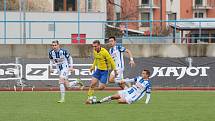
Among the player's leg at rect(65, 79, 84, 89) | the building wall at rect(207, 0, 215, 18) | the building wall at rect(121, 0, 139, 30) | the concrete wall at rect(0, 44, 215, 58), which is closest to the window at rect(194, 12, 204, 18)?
the building wall at rect(207, 0, 215, 18)

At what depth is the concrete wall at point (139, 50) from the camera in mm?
30484

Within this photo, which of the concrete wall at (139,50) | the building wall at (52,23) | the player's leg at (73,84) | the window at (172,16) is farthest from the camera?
the window at (172,16)

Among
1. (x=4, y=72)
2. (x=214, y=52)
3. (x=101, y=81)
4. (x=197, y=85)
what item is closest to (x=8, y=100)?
(x=101, y=81)

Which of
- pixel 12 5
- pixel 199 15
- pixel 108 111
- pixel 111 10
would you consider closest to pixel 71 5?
pixel 12 5

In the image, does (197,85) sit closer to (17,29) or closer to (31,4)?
(17,29)

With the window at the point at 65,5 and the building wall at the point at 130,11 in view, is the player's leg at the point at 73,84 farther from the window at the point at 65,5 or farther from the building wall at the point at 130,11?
the building wall at the point at 130,11

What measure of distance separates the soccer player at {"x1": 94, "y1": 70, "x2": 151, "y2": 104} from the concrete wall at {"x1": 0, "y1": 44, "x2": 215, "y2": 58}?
39.9 feet

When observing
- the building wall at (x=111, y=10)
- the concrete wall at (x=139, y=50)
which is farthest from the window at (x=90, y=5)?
the concrete wall at (x=139, y=50)

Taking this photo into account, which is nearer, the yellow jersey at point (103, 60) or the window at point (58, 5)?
the yellow jersey at point (103, 60)

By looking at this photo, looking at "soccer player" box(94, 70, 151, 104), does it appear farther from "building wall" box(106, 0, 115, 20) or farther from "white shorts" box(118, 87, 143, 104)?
"building wall" box(106, 0, 115, 20)

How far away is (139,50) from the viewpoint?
30922 millimetres

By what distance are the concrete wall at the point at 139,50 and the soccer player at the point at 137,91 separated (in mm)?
12165

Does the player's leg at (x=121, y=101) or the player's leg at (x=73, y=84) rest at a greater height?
the player's leg at (x=73, y=84)

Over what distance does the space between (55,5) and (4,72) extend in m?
25.9
